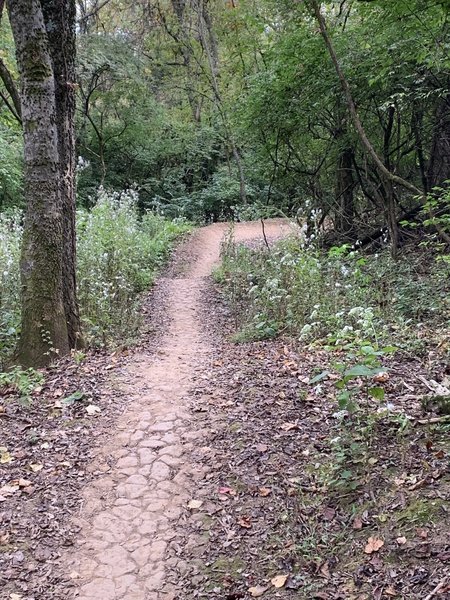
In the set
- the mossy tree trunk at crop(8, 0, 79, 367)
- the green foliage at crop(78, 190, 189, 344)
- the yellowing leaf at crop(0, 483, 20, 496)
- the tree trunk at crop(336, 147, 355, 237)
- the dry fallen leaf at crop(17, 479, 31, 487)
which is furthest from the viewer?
the tree trunk at crop(336, 147, 355, 237)

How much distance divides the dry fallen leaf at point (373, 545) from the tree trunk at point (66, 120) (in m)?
4.35

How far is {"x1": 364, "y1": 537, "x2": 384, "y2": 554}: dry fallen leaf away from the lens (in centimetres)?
273

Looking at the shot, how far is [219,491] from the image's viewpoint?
3.72m

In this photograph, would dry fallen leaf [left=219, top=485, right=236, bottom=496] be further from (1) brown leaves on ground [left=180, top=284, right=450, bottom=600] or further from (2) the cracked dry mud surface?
(2) the cracked dry mud surface

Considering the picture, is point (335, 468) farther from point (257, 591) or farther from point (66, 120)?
point (66, 120)

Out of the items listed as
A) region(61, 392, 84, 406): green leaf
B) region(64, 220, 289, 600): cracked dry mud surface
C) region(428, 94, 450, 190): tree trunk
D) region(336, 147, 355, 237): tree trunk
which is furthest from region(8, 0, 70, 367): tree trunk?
region(336, 147, 355, 237): tree trunk

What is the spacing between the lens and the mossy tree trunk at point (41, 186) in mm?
5172

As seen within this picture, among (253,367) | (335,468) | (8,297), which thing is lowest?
(335,468)

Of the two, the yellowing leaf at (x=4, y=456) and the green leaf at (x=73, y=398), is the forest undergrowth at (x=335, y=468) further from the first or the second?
the yellowing leaf at (x=4, y=456)

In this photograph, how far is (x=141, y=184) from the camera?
23.5 m

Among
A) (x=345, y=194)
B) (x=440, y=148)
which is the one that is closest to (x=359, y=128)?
(x=440, y=148)

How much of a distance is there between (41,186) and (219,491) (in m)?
3.71

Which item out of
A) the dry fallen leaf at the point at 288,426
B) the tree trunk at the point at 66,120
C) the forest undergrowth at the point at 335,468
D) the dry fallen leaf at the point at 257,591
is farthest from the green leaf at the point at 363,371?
the tree trunk at the point at 66,120

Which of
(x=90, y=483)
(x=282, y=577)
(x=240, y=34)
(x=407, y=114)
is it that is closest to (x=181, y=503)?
(x=90, y=483)
